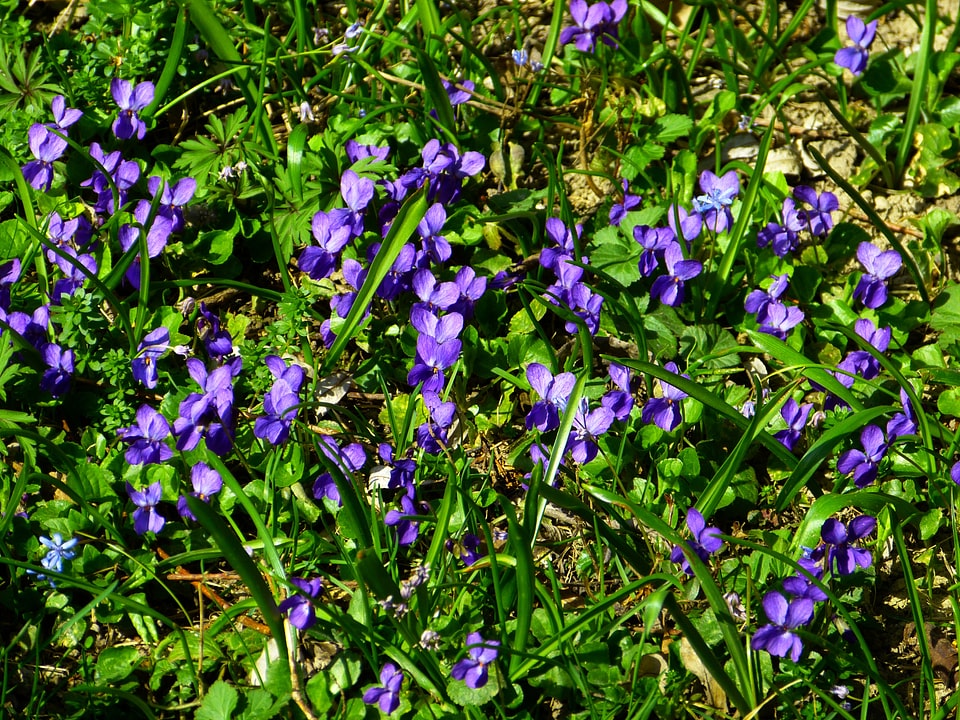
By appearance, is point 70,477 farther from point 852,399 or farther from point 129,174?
point 852,399

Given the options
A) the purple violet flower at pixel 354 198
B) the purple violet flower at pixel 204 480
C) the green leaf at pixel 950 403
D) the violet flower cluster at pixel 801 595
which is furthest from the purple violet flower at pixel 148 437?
the green leaf at pixel 950 403

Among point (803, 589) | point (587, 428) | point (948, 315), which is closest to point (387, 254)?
point (587, 428)

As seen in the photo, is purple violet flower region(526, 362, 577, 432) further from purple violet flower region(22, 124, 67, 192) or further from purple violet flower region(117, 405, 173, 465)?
purple violet flower region(22, 124, 67, 192)

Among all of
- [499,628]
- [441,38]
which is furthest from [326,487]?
[441,38]

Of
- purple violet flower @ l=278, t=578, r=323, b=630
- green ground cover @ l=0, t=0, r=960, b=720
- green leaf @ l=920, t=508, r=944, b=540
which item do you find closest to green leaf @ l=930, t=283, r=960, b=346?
green ground cover @ l=0, t=0, r=960, b=720

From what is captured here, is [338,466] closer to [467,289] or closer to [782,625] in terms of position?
Result: [467,289]

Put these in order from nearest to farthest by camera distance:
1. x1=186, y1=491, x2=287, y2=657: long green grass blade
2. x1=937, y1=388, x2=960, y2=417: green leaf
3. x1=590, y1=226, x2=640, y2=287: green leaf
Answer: x1=186, y1=491, x2=287, y2=657: long green grass blade
x1=937, y1=388, x2=960, y2=417: green leaf
x1=590, y1=226, x2=640, y2=287: green leaf
